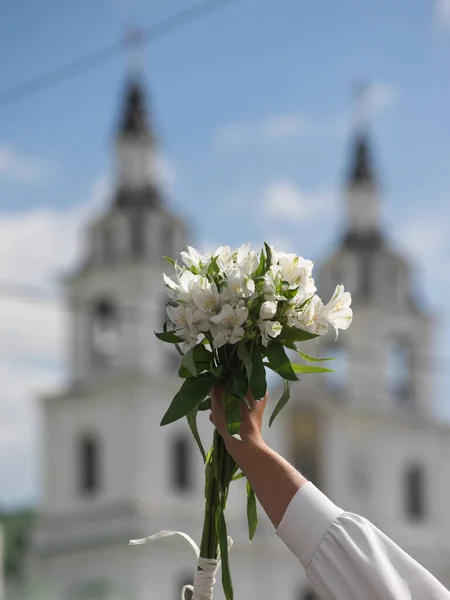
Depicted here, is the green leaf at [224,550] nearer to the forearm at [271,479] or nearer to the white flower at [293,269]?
the forearm at [271,479]

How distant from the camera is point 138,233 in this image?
36.0 metres

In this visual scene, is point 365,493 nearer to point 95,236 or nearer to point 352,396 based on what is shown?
point 352,396

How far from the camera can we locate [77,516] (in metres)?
34.0

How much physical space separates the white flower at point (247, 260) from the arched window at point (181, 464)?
31418 mm

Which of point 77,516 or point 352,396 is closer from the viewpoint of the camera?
point 77,516

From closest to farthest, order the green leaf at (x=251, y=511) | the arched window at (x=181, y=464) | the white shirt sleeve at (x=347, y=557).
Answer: the white shirt sleeve at (x=347, y=557)
the green leaf at (x=251, y=511)
the arched window at (x=181, y=464)

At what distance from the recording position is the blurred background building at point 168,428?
33688 mm

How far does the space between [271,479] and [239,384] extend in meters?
0.23

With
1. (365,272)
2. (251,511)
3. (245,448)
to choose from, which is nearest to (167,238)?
(365,272)

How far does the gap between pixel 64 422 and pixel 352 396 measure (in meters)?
7.37

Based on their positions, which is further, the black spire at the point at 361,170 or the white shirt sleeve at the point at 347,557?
the black spire at the point at 361,170

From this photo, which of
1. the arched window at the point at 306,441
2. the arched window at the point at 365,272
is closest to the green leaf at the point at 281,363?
the arched window at the point at 306,441

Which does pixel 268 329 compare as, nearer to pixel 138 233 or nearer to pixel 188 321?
pixel 188 321

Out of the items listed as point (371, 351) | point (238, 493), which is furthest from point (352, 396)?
point (238, 493)
